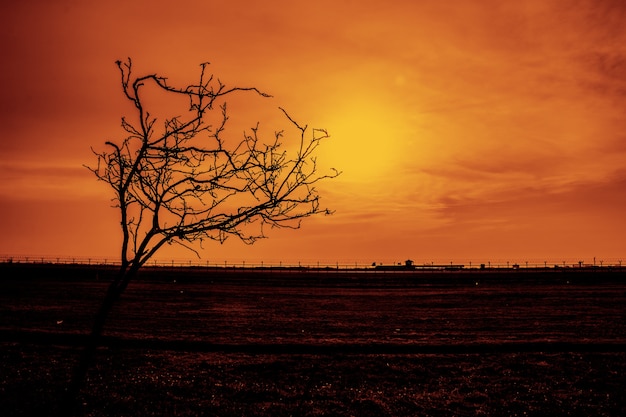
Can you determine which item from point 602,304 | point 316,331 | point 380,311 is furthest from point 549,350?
point 602,304

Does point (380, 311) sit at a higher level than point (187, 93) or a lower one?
lower

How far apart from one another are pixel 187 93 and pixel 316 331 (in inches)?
625

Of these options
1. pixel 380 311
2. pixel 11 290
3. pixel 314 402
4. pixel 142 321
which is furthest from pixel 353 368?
pixel 11 290

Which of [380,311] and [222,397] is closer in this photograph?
[222,397]

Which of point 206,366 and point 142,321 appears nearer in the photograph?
point 206,366

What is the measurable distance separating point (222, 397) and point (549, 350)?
A: 29.3 feet

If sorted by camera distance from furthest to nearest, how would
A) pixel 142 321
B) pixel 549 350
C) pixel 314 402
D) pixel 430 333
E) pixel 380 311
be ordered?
pixel 380 311 → pixel 142 321 → pixel 430 333 → pixel 549 350 → pixel 314 402

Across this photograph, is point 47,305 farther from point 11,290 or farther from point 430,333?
point 430,333

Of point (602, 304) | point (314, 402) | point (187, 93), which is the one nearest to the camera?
point (187, 93)

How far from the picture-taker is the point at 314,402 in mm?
12297

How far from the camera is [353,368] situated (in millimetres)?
14594

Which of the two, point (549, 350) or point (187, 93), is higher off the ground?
point (187, 93)

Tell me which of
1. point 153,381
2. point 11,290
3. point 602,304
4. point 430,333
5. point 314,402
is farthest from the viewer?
point 11,290

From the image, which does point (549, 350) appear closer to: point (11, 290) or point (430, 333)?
point (430, 333)
